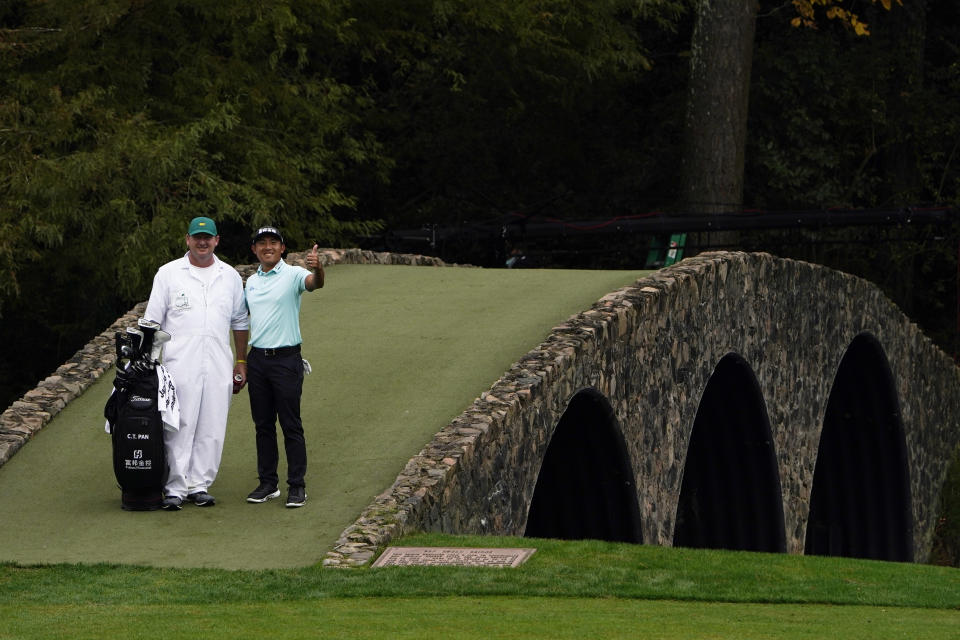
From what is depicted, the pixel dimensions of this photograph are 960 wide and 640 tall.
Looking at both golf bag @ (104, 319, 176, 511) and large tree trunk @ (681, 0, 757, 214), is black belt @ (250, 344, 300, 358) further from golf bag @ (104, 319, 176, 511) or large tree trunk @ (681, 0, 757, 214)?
large tree trunk @ (681, 0, 757, 214)

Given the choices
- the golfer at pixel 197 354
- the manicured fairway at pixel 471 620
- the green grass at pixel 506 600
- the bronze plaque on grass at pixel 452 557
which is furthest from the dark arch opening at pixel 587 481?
the manicured fairway at pixel 471 620

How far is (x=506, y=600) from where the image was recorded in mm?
7059

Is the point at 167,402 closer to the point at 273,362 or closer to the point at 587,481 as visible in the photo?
the point at 273,362

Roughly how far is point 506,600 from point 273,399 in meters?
2.45

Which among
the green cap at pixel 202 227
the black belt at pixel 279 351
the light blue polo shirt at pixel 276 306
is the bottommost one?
the black belt at pixel 279 351

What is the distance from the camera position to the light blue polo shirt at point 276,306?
8875mm

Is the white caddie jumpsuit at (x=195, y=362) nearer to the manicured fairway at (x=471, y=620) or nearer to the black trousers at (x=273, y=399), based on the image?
the black trousers at (x=273, y=399)

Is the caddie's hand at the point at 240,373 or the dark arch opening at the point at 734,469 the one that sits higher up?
the caddie's hand at the point at 240,373

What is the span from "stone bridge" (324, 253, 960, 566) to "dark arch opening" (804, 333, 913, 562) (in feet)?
0.10

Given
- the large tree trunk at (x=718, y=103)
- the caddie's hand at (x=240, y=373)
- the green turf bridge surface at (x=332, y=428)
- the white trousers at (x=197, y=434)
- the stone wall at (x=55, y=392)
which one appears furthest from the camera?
the large tree trunk at (x=718, y=103)

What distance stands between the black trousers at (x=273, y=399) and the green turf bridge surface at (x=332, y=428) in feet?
1.00

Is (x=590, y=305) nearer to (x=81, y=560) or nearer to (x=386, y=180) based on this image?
(x=81, y=560)

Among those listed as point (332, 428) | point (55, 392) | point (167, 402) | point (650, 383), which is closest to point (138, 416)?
point (167, 402)

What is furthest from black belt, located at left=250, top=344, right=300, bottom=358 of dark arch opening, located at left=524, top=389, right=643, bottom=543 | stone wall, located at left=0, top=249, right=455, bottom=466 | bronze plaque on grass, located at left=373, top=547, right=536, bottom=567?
dark arch opening, located at left=524, top=389, right=643, bottom=543
